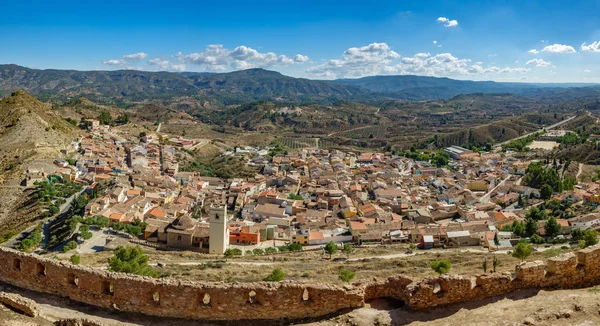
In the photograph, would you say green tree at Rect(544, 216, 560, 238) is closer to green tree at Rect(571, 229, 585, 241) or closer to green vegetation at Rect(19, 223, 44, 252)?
green tree at Rect(571, 229, 585, 241)

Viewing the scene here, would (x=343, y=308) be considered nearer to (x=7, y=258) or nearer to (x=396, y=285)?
(x=396, y=285)

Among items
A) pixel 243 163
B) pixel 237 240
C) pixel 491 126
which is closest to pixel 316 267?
pixel 237 240

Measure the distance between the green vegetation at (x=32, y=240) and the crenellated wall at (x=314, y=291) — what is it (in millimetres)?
29105

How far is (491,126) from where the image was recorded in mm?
129375

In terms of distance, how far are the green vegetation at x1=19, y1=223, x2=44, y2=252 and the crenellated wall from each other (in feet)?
95.5

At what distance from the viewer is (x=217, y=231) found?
121 feet

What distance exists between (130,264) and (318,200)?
Result: 35.6m

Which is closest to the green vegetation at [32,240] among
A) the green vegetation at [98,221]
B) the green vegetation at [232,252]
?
the green vegetation at [98,221]

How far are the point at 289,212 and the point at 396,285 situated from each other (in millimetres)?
42181

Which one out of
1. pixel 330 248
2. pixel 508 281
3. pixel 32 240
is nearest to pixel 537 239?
pixel 330 248

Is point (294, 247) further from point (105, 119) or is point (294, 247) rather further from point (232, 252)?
point (105, 119)

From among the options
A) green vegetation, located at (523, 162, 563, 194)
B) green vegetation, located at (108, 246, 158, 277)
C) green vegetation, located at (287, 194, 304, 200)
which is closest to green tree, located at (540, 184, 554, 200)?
green vegetation, located at (523, 162, 563, 194)

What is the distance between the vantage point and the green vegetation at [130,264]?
20.5 meters

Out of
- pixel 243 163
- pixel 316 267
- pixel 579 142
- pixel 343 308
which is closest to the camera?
pixel 343 308
